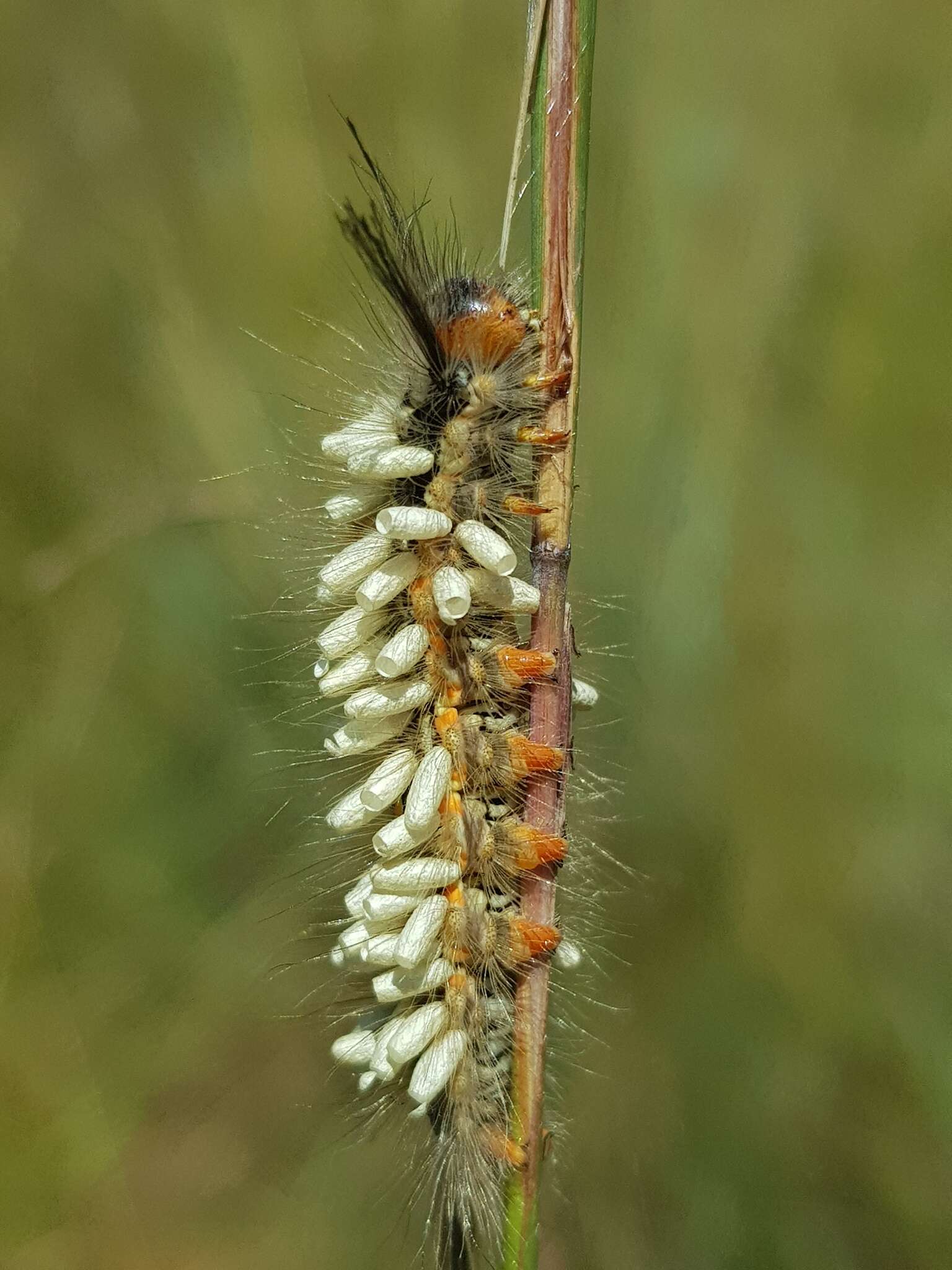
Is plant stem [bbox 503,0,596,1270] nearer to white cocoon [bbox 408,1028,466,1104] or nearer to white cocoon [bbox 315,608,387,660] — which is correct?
white cocoon [bbox 408,1028,466,1104]

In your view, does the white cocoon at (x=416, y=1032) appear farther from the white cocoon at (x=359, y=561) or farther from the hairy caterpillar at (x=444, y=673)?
the white cocoon at (x=359, y=561)

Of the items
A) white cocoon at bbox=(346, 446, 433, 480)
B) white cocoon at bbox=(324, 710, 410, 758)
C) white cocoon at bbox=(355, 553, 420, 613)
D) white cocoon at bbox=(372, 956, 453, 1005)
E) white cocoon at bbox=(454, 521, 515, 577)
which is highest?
white cocoon at bbox=(346, 446, 433, 480)

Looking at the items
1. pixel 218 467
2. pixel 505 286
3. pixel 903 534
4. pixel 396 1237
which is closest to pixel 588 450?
pixel 903 534

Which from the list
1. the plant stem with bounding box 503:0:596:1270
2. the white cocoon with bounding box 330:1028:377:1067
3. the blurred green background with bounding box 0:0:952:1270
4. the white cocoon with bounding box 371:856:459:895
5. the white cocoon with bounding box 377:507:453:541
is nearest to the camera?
the plant stem with bounding box 503:0:596:1270

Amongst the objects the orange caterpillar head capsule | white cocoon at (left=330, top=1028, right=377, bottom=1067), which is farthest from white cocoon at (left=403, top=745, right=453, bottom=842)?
the orange caterpillar head capsule

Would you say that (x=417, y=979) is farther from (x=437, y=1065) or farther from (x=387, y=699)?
(x=387, y=699)
